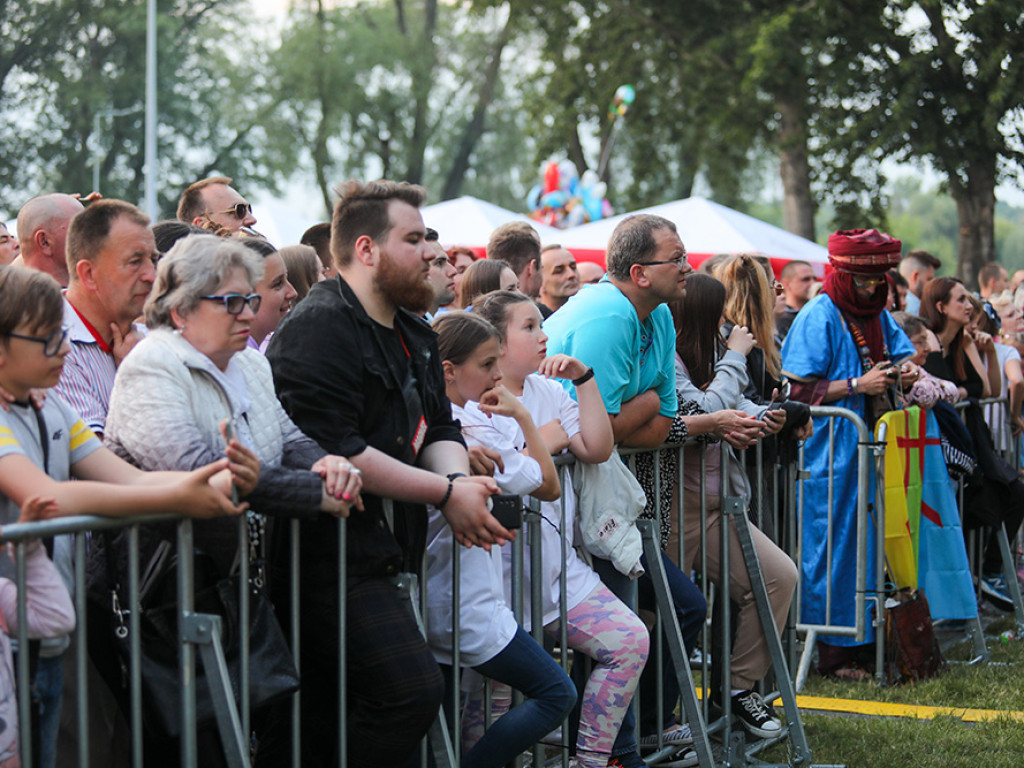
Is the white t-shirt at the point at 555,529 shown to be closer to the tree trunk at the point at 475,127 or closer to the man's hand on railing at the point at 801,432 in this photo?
the man's hand on railing at the point at 801,432

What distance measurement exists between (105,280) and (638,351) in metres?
2.01

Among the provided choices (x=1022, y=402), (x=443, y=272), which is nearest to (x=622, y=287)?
(x=443, y=272)

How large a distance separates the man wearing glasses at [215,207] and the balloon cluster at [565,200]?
52.3 ft

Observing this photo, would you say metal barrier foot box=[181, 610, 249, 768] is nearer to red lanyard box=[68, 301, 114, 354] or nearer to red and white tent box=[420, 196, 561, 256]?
red lanyard box=[68, 301, 114, 354]

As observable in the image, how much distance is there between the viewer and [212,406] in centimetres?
311

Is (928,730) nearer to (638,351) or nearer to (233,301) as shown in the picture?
(638,351)

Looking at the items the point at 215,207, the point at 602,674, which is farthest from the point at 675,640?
the point at 215,207

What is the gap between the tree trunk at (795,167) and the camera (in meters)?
21.7

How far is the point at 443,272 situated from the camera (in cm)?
590

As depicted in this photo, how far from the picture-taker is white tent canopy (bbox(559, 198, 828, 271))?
13242 mm

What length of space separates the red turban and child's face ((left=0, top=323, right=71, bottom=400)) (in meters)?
4.91

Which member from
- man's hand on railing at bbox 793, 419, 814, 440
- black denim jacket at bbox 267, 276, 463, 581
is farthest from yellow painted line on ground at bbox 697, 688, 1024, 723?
black denim jacket at bbox 267, 276, 463, 581

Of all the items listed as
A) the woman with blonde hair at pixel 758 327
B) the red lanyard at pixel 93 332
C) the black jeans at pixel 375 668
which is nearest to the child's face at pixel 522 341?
the black jeans at pixel 375 668

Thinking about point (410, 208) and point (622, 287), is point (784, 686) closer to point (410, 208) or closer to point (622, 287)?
point (622, 287)
